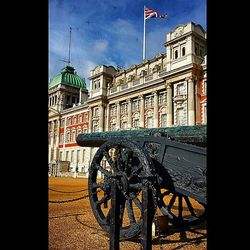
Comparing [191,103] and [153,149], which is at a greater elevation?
[191,103]

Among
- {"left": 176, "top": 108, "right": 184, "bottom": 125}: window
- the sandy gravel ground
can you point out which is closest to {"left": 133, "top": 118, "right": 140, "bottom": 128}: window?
{"left": 176, "top": 108, "right": 184, "bottom": 125}: window

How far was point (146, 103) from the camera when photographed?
110ft

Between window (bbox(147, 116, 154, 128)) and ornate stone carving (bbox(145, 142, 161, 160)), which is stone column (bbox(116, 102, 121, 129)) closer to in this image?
window (bbox(147, 116, 154, 128))

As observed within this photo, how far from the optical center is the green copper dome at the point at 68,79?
5862 centimetres

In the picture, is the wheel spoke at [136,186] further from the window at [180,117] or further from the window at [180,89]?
the window at [180,89]

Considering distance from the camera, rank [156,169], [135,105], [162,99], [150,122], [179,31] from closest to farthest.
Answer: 1. [156,169]
2. [179,31]
3. [162,99]
4. [150,122]
5. [135,105]

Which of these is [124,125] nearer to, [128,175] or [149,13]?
[149,13]

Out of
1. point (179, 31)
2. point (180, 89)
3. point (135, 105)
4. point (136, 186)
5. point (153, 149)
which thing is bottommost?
point (136, 186)

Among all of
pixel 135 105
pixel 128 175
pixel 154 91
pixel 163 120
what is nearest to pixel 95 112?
pixel 135 105

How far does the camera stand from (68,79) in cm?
5947
